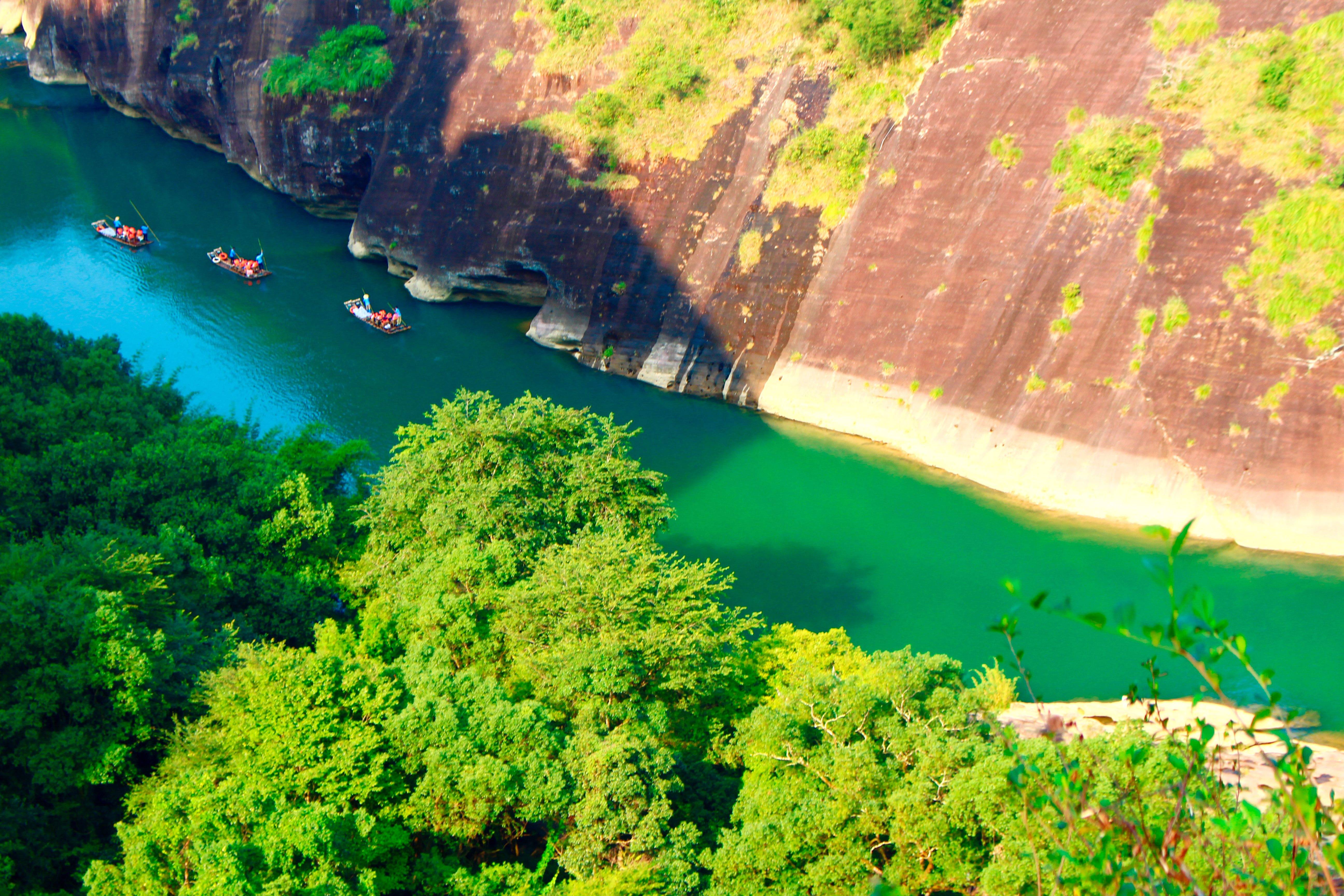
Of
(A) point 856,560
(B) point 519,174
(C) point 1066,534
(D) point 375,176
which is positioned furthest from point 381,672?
(D) point 375,176

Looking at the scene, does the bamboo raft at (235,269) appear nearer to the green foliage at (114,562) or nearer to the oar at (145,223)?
the oar at (145,223)

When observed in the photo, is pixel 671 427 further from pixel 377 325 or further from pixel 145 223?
pixel 145 223

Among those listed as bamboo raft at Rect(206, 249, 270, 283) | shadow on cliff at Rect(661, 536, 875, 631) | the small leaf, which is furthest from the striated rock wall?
the small leaf

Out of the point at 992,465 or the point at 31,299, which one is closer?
the point at 992,465

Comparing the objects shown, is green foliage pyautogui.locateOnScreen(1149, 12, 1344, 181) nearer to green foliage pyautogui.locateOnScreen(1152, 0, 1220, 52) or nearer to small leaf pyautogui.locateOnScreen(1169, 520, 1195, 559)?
green foliage pyautogui.locateOnScreen(1152, 0, 1220, 52)

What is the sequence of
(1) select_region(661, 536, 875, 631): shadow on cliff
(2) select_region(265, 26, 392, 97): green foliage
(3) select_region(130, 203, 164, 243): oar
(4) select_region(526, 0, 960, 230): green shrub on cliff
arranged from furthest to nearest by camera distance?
(3) select_region(130, 203, 164, 243): oar → (2) select_region(265, 26, 392, 97): green foliage → (4) select_region(526, 0, 960, 230): green shrub on cliff → (1) select_region(661, 536, 875, 631): shadow on cliff

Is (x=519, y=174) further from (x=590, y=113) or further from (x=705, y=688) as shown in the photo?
(x=705, y=688)
